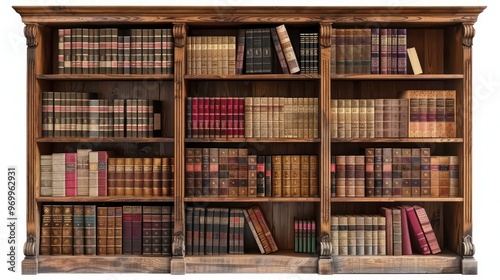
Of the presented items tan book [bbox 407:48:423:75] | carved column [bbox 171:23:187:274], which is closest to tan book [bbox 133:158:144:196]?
carved column [bbox 171:23:187:274]

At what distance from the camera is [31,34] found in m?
4.27

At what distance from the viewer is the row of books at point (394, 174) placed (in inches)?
169

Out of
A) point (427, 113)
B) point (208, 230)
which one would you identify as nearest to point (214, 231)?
point (208, 230)

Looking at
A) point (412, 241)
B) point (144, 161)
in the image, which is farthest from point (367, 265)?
point (144, 161)

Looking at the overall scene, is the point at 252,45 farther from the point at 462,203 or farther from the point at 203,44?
the point at 462,203

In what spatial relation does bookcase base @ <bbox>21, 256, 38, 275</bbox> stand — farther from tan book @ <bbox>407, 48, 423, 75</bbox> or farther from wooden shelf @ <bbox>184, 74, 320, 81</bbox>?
tan book @ <bbox>407, 48, 423, 75</bbox>

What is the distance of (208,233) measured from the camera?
4.32 m

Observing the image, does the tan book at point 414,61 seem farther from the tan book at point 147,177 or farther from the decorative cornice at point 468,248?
the tan book at point 147,177

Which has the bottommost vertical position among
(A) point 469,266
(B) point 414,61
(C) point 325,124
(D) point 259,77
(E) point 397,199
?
(A) point 469,266

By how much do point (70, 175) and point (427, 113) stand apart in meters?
2.49

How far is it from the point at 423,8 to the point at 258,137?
1.40 meters

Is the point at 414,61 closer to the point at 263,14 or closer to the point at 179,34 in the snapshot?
the point at 263,14

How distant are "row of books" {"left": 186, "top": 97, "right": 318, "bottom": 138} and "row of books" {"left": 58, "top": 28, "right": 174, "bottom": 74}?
355 millimetres

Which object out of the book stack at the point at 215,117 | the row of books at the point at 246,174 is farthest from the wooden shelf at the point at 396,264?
the book stack at the point at 215,117
